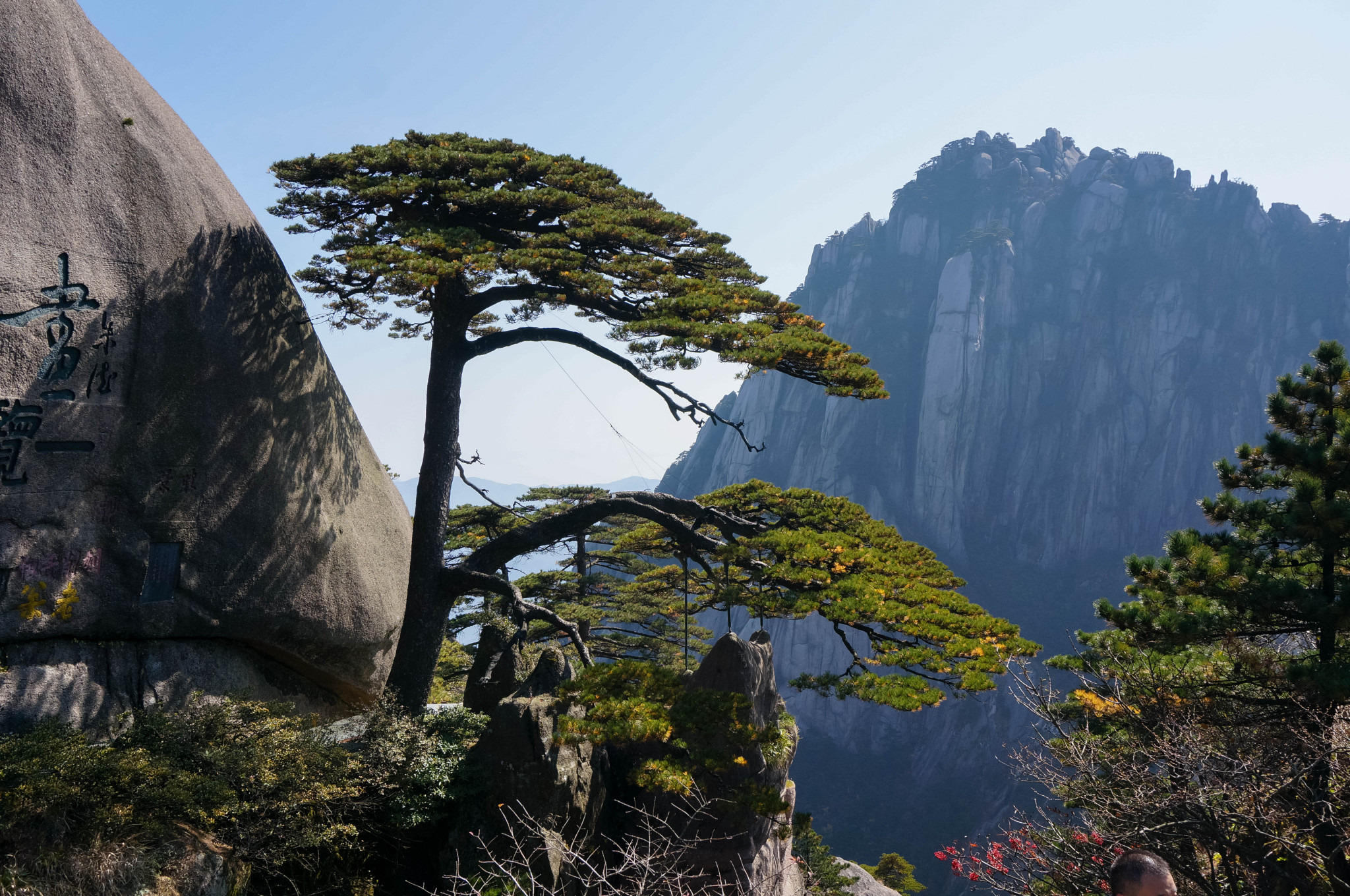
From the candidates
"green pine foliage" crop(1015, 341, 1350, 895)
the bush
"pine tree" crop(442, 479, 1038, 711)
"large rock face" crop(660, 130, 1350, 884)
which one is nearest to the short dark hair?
"green pine foliage" crop(1015, 341, 1350, 895)

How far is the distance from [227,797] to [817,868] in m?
10.9

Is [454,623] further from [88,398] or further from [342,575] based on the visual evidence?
[88,398]

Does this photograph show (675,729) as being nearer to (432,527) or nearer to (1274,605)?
(432,527)

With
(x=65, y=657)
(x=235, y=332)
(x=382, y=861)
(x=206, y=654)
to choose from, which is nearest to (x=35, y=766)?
(x=65, y=657)

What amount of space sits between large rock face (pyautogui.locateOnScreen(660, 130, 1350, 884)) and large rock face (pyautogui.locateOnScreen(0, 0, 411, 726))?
171 feet

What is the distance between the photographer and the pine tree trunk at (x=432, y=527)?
8.44m

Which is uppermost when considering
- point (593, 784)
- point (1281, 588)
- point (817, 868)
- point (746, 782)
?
point (1281, 588)

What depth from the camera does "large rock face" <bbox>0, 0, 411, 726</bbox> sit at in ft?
20.8

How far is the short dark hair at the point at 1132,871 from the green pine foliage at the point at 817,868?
32.0 feet

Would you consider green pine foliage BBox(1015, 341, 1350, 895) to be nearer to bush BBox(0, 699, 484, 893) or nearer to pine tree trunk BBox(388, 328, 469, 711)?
bush BBox(0, 699, 484, 893)

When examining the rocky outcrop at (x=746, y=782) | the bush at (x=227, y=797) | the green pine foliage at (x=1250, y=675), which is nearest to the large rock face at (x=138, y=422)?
the bush at (x=227, y=797)

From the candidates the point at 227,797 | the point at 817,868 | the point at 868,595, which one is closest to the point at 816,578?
the point at 868,595

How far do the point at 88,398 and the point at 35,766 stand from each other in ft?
10.3

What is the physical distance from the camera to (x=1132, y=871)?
292 centimetres
